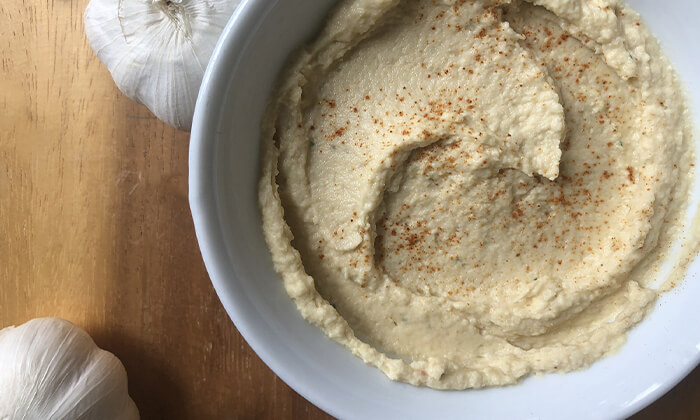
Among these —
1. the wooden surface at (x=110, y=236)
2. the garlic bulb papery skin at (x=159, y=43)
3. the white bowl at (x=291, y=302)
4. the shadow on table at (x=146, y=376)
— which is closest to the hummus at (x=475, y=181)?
the white bowl at (x=291, y=302)

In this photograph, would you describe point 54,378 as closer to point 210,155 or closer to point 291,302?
point 291,302

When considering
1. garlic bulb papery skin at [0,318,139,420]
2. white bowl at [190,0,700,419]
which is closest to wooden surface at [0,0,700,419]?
garlic bulb papery skin at [0,318,139,420]

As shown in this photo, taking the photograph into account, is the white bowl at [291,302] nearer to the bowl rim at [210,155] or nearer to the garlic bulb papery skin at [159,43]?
the bowl rim at [210,155]

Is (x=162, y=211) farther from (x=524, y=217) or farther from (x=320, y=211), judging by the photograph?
(x=524, y=217)

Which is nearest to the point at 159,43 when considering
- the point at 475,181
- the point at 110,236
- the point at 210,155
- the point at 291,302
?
the point at 210,155

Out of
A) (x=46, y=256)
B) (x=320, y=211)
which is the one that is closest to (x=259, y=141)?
(x=320, y=211)

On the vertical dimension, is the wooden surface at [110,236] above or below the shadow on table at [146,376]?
above
